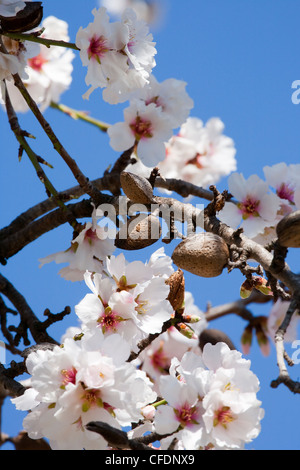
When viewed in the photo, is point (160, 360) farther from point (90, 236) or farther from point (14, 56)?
point (14, 56)

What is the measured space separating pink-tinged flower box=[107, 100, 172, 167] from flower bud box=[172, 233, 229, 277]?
70 cm

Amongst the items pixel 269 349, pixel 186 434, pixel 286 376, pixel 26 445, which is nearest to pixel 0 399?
pixel 26 445

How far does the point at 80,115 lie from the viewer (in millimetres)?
2680

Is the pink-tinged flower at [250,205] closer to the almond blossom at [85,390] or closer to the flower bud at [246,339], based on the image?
the almond blossom at [85,390]

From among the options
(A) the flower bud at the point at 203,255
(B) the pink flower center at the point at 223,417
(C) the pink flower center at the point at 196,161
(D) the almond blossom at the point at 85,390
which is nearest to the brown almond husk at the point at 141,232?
(A) the flower bud at the point at 203,255

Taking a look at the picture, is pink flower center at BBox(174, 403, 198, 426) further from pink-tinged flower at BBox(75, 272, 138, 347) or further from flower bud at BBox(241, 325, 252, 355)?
flower bud at BBox(241, 325, 252, 355)

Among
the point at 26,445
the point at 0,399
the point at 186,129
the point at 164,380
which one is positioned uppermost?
the point at 186,129

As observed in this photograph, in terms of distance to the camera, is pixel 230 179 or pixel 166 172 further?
pixel 166 172

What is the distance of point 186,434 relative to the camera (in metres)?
1.17

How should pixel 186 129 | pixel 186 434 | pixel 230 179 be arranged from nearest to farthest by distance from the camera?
1. pixel 186 434
2. pixel 230 179
3. pixel 186 129

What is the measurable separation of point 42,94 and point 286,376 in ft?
5.98

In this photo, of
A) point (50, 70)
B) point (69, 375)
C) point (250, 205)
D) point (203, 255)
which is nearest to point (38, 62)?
point (50, 70)

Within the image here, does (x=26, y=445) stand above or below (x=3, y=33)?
below

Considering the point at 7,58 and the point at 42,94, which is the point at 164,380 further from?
the point at 42,94
